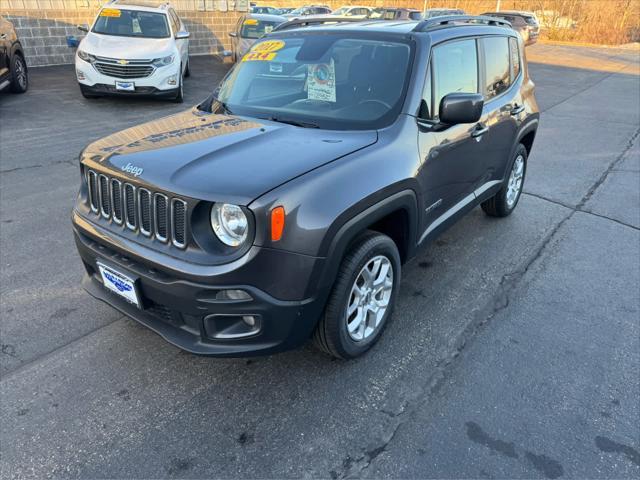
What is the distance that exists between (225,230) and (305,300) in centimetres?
50

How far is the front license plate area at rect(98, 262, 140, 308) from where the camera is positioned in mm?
2512

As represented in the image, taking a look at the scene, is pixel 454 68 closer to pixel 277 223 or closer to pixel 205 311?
pixel 277 223

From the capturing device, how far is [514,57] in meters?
4.68

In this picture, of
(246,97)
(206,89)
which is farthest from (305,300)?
(206,89)

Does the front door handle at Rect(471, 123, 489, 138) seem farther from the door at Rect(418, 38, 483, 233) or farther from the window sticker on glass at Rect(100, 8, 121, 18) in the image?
the window sticker on glass at Rect(100, 8, 121, 18)

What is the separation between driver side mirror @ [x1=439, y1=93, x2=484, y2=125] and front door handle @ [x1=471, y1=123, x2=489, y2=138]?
24.1 inches

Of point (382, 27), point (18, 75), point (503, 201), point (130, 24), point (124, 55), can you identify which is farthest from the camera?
point (130, 24)

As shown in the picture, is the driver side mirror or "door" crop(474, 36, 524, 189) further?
"door" crop(474, 36, 524, 189)

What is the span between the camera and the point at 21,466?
2.26 metres

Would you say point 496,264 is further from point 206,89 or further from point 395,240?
point 206,89

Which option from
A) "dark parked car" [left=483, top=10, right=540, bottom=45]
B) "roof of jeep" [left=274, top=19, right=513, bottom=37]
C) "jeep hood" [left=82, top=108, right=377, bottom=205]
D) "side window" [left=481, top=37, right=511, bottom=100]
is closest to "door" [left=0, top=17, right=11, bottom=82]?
"roof of jeep" [left=274, top=19, right=513, bottom=37]

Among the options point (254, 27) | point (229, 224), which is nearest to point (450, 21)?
point (229, 224)

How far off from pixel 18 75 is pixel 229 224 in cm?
979

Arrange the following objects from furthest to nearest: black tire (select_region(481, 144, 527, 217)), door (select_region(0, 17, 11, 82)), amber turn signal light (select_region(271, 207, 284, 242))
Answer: door (select_region(0, 17, 11, 82)), black tire (select_region(481, 144, 527, 217)), amber turn signal light (select_region(271, 207, 284, 242))
